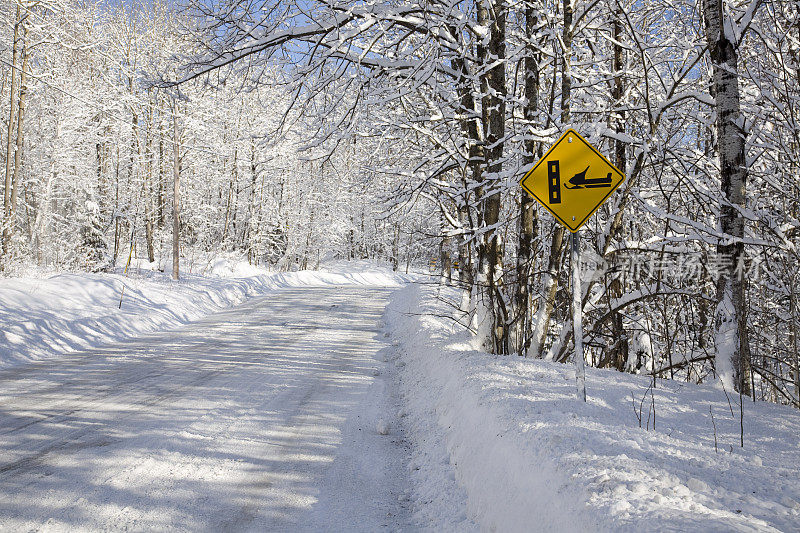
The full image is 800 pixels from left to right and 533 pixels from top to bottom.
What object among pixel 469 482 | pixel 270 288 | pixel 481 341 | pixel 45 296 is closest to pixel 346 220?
pixel 270 288

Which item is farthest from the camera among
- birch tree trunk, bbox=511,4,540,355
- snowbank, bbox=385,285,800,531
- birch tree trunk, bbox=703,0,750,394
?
birch tree trunk, bbox=511,4,540,355

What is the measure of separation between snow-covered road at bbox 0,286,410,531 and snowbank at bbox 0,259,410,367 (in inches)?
36.0

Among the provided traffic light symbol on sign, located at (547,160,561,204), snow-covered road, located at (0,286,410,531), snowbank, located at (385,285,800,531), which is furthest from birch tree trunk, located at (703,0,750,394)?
snow-covered road, located at (0,286,410,531)

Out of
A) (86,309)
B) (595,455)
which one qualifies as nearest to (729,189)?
(595,455)

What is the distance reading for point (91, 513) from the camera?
3.14 metres

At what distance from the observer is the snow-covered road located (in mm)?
3297

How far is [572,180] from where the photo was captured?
439 cm

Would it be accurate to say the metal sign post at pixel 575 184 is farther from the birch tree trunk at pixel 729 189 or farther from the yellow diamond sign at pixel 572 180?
the birch tree trunk at pixel 729 189

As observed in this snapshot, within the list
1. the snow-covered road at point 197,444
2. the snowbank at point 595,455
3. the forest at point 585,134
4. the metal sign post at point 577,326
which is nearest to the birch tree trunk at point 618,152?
the forest at point 585,134

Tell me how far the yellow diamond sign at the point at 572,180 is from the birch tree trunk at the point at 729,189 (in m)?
2.38

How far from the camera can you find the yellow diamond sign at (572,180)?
4.26 metres

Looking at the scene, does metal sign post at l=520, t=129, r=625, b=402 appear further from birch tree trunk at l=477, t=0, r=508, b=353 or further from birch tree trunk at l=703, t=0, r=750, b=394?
birch tree trunk at l=477, t=0, r=508, b=353

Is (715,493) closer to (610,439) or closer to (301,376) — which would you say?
(610,439)

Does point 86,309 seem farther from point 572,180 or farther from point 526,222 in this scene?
point 572,180
